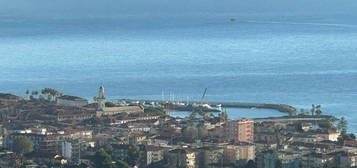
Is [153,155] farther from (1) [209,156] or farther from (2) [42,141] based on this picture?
(2) [42,141]

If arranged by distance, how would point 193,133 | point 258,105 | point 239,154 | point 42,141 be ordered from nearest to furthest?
point 239,154
point 42,141
point 193,133
point 258,105

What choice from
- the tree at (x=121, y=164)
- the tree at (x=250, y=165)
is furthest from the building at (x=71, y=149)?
the tree at (x=250, y=165)

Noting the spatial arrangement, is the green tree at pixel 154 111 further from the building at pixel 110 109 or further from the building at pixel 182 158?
the building at pixel 182 158

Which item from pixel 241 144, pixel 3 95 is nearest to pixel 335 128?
pixel 241 144

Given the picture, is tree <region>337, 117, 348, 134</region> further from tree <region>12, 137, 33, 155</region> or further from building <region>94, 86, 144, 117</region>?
tree <region>12, 137, 33, 155</region>

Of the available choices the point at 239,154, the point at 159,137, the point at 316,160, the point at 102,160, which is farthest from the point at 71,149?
the point at 316,160

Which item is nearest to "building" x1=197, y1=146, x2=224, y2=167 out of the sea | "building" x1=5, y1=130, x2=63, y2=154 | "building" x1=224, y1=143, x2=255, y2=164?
"building" x1=224, y1=143, x2=255, y2=164
